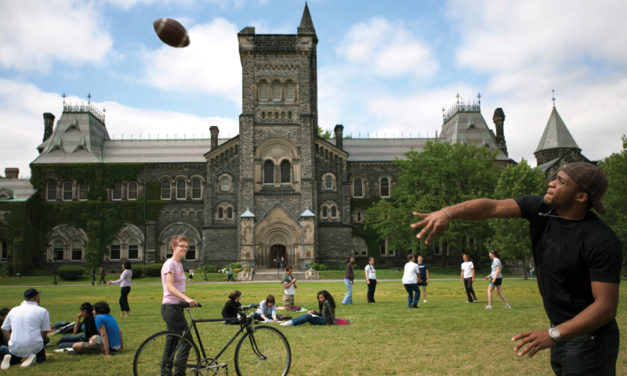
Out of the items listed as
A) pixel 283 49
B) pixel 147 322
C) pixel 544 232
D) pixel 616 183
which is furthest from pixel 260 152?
pixel 544 232

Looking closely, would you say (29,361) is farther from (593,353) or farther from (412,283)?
(412,283)

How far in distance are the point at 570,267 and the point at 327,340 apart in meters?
7.44

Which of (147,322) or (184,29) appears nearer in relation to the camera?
(184,29)

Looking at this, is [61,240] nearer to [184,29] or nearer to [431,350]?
[184,29]

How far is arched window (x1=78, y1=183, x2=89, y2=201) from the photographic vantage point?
167 feet

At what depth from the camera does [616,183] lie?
Result: 3691cm

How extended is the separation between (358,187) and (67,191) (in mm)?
30231

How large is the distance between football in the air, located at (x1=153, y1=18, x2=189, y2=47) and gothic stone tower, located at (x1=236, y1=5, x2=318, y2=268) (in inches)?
1345

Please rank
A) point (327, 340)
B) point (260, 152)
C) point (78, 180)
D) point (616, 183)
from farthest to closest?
point (78, 180)
point (260, 152)
point (616, 183)
point (327, 340)

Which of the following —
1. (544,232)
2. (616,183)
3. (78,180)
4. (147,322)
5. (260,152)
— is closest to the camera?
(544,232)

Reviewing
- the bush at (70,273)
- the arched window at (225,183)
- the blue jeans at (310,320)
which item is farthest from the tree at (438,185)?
the blue jeans at (310,320)

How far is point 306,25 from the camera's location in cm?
5078

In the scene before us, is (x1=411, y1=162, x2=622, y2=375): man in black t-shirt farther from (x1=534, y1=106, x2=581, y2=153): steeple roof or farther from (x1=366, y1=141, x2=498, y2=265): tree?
(x1=534, y1=106, x2=581, y2=153): steeple roof

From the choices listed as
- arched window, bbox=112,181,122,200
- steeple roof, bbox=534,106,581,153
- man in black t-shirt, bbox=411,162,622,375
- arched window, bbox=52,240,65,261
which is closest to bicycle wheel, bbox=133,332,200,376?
man in black t-shirt, bbox=411,162,622,375
